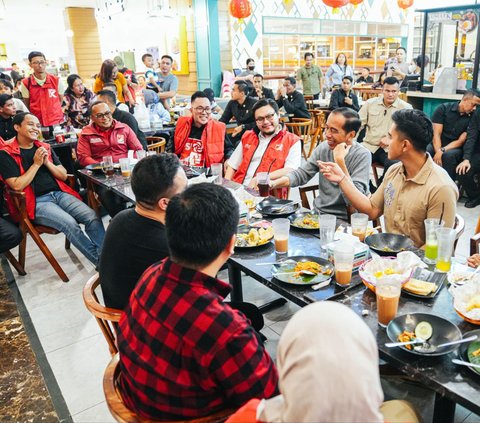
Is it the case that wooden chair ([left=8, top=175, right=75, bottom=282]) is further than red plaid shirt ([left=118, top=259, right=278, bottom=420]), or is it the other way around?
wooden chair ([left=8, top=175, right=75, bottom=282])

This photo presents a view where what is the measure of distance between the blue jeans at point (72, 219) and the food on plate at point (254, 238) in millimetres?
1881

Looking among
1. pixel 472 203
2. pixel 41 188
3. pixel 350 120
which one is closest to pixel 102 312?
pixel 350 120

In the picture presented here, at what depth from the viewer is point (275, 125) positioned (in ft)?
11.4

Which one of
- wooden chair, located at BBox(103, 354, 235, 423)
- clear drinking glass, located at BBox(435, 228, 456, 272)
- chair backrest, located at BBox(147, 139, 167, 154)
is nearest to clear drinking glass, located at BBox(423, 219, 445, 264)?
clear drinking glass, located at BBox(435, 228, 456, 272)

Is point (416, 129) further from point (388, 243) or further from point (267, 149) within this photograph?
point (267, 149)

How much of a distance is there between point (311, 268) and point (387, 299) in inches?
16.9

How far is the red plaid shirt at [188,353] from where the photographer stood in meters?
1.07

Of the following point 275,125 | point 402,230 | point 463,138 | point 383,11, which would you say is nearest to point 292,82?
point 463,138

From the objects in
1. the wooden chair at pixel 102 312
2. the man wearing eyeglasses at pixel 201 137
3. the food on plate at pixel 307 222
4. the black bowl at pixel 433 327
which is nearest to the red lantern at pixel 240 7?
the man wearing eyeglasses at pixel 201 137

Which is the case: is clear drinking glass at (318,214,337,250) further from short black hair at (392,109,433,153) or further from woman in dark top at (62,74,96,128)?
woman in dark top at (62,74,96,128)

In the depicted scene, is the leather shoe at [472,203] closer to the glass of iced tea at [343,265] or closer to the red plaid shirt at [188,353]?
the glass of iced tea at [343,265]

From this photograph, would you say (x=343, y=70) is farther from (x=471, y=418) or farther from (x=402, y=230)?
(x=471, y=418)

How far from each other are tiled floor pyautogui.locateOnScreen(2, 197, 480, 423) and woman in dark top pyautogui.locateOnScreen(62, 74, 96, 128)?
243 centimetres

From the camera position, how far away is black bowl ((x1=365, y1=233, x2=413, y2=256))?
1896mm
